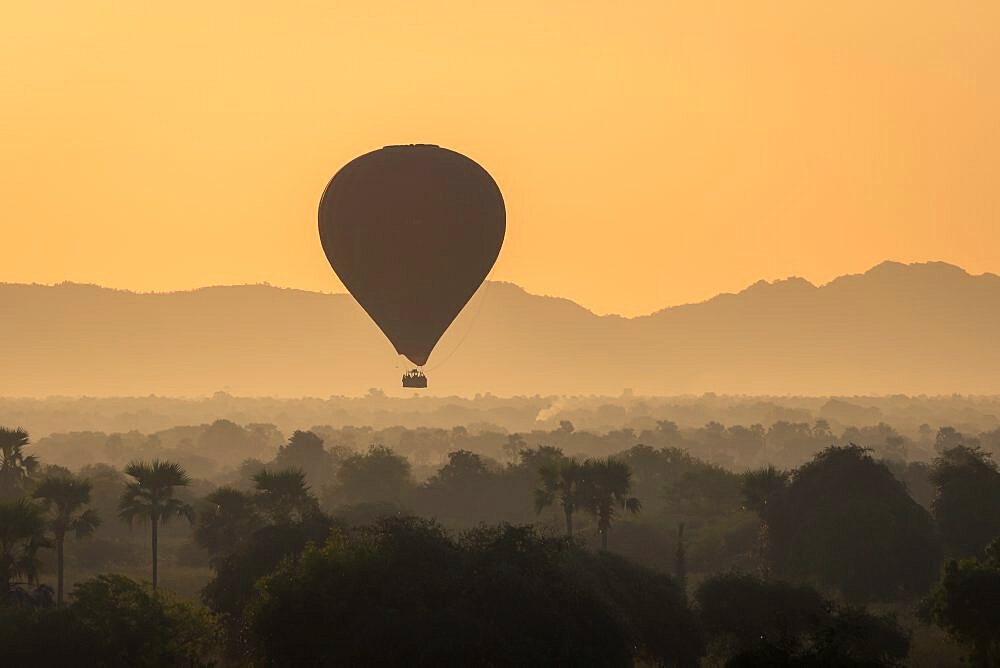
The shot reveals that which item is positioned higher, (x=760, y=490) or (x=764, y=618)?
(x=760, y=490)

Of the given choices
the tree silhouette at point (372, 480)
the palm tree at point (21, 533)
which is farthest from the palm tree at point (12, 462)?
the tree silhouette at point (372, 480)

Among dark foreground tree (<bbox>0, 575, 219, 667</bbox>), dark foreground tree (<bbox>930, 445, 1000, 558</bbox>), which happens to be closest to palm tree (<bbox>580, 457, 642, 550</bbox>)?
dark foreground tree (<bbox>930, 445, 1000, 558</bbox>)

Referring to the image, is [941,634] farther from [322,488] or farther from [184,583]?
[322,488]

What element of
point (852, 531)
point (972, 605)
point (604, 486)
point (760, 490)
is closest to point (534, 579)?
point (972, 605)

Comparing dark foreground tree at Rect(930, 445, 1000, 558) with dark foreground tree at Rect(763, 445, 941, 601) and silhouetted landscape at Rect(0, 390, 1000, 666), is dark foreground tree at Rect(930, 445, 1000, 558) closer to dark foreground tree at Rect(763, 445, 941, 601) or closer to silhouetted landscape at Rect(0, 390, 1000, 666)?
silhouetted landscape at Rect(0, 390, 1000, 666)

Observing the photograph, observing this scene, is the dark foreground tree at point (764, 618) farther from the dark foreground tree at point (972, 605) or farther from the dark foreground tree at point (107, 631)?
the dark foreground tree at point (107, 631)

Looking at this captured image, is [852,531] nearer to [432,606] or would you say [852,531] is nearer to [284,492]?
[284,492]
